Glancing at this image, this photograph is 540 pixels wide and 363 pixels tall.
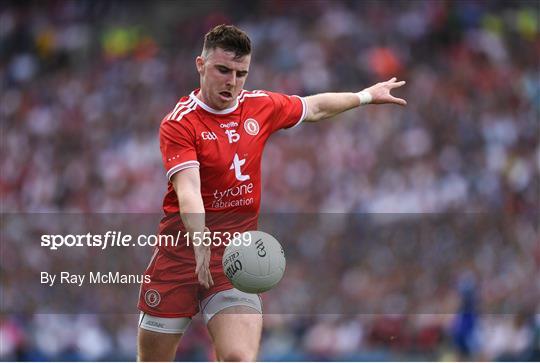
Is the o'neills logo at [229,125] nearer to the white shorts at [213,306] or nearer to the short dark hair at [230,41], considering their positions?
the short dark hair at [230,41]

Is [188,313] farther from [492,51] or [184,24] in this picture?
[184,24]

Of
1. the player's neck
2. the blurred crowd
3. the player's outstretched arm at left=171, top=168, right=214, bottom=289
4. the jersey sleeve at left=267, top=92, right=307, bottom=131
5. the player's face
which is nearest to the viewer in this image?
the player's outstretched arm at left=171, top=168, right=214, bottom=289

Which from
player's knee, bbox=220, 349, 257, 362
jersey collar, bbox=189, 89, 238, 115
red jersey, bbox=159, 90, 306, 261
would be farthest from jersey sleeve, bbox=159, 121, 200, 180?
player's knee, bbox=220, 349, 257, 362

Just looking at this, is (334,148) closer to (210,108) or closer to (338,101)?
(338,101)

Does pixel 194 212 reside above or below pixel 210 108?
below

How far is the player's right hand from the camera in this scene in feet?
21.2

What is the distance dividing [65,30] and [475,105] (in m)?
8.28

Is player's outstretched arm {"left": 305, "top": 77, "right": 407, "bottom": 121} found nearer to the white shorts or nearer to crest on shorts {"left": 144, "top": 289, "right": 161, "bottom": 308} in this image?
the white shorts

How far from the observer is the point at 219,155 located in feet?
22.4

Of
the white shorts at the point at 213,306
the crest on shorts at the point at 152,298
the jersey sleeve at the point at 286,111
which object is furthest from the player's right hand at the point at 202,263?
the jersey sleeve at the point at 286,111

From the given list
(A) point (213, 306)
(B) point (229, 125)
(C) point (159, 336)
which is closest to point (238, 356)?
(A) point (213, 306)

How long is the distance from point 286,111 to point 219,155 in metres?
0.68

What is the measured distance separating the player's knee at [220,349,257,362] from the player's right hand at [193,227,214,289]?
41cm

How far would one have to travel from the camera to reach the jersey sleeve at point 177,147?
666 centimetres
